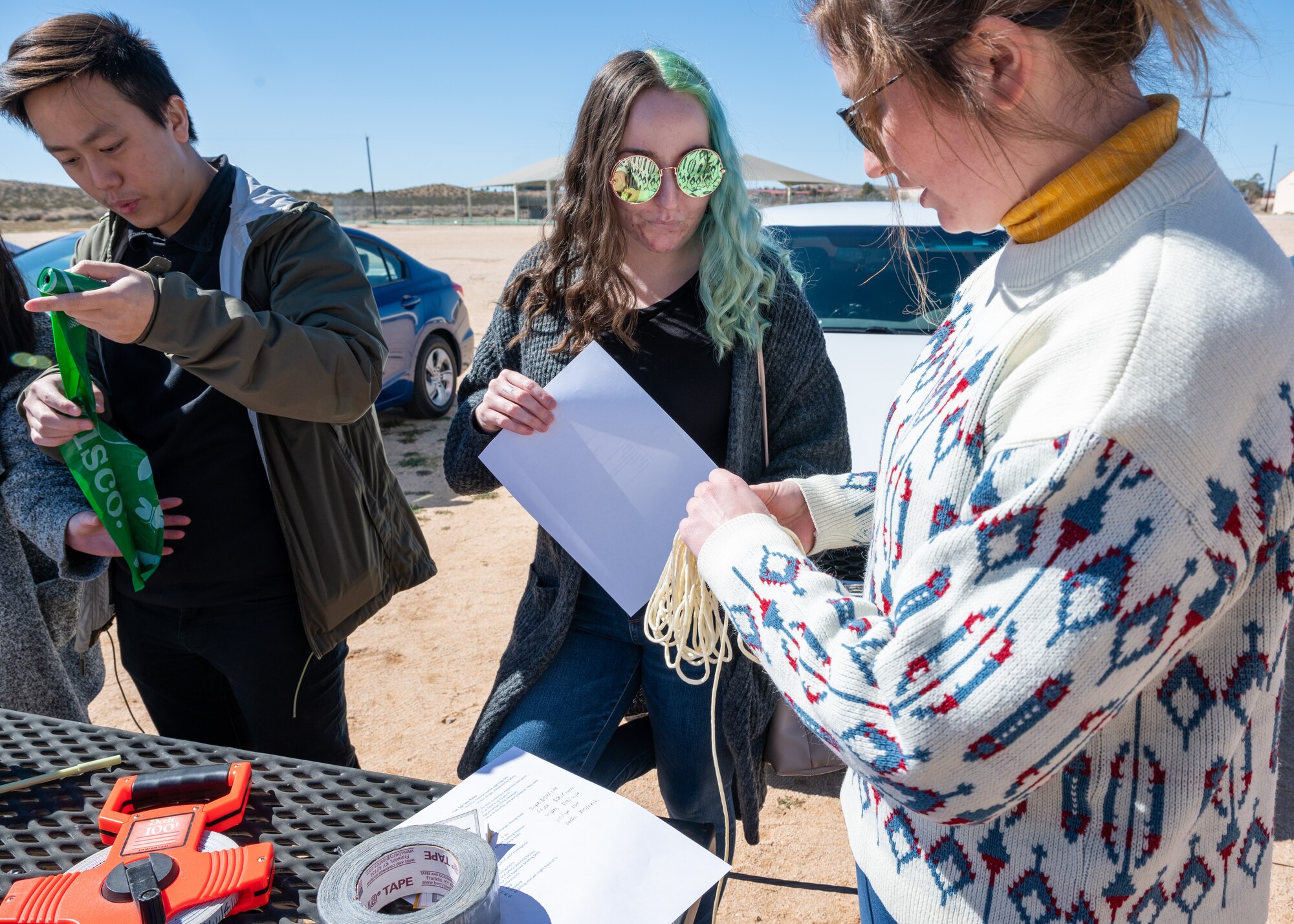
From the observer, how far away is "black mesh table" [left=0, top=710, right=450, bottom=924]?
42.6 inches

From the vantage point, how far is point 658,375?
1916 mm

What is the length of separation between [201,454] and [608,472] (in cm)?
92

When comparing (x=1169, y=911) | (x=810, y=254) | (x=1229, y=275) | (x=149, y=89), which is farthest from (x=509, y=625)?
(x=1229, y=275)

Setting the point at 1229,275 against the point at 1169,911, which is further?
the point at 1169,911

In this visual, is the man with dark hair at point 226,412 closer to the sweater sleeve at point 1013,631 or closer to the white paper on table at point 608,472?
the white paper on table at point 608,472

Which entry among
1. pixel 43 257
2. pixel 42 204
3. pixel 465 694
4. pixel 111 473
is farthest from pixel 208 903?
pixel 42 204

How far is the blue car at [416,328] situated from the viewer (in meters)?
6.96

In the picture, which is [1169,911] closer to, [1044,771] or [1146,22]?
[1044,771]

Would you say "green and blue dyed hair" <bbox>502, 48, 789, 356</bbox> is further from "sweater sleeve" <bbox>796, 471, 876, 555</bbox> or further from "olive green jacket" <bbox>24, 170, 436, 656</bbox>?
"sweater sleeve" <bbox>796, 471, 876, 555</bbox>

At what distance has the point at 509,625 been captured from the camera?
428cm

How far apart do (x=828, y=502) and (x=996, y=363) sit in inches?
22.7

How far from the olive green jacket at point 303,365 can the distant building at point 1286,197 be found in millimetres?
60117

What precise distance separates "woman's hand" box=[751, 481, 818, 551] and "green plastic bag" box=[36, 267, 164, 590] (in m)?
1.25

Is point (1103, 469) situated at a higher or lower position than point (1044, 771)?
higher
